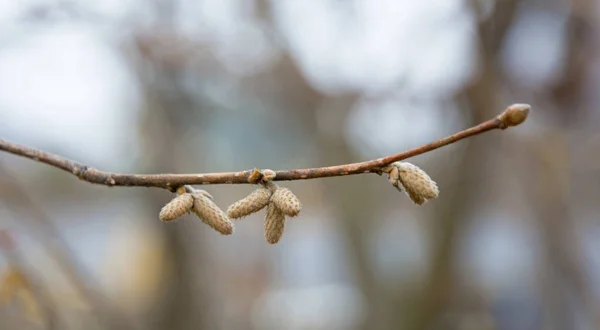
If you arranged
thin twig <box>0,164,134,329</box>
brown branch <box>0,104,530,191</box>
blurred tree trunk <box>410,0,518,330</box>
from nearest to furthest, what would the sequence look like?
brown branch <box>0,104,530,191</box> < thin twig <box>0,164,134,329</box> < blurred tree trunk <box>410,0,518,330</box>

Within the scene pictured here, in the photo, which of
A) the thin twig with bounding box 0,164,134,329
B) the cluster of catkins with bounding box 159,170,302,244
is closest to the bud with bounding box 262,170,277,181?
the cluster of catkins with bounding box 159,170,302,244

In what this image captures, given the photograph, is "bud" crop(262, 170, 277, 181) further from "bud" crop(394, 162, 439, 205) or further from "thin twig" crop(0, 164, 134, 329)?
"thin twig" crop(0, 164, 134, 329)

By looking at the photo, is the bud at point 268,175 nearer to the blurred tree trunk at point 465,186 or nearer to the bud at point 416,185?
the bud at point 416,185

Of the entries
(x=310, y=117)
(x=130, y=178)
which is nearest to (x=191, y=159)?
(x=310, y=117)

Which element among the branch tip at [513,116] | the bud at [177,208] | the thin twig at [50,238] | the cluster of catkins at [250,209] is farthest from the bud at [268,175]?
the thin twig at [50,238]

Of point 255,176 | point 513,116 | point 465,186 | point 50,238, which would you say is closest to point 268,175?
point 255,176

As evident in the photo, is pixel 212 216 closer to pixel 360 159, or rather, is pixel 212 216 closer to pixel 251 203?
pixel 251 203
